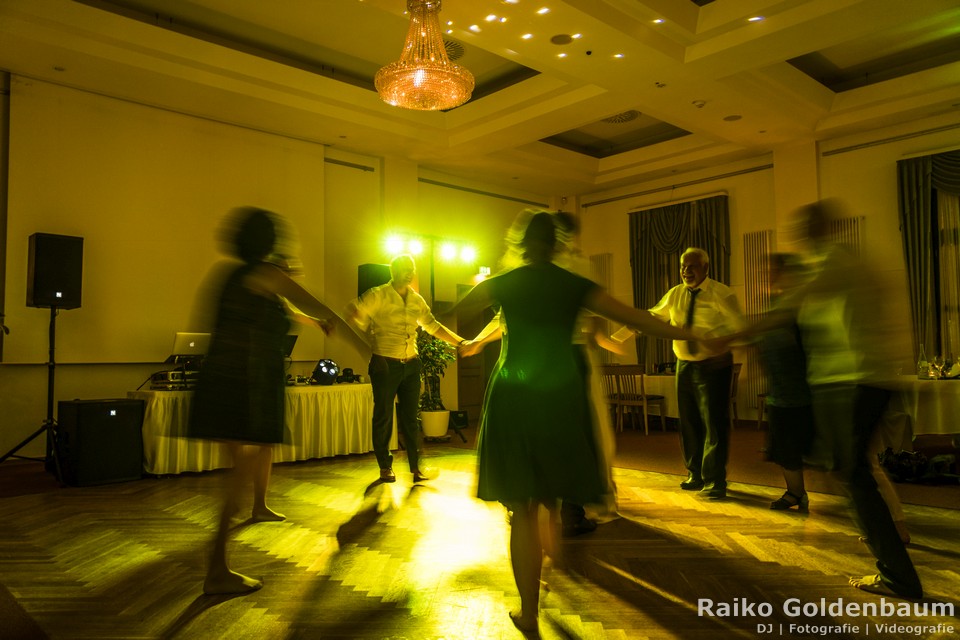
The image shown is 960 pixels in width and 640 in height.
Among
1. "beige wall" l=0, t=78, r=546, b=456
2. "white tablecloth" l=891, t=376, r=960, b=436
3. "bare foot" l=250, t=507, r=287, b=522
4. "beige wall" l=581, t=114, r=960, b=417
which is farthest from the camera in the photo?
"beige wall" l=581, t=114, r=960, b=417

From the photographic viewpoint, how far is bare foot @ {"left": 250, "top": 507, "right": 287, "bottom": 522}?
11.4 ft

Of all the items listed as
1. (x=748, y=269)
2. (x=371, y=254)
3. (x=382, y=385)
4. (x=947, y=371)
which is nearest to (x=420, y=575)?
(x=382, y=385)

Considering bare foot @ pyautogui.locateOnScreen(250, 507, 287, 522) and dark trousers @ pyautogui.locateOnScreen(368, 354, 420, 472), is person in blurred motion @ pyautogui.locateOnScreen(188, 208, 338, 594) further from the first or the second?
dark trousers @ pyautogui.locateOnScreen(368, 354, 420, 472)

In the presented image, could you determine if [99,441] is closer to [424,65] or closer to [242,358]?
[242,358]

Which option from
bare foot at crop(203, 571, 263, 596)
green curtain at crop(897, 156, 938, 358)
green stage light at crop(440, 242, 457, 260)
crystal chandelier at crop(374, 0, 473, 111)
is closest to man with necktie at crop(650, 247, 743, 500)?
crystal chandelier at crop(374, 0, 473, 111)

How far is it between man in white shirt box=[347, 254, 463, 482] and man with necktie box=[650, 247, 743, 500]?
1688 millimetres

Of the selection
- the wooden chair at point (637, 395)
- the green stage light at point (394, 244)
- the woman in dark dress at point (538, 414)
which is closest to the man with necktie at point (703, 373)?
the woman in dark dress at point (538, 414)

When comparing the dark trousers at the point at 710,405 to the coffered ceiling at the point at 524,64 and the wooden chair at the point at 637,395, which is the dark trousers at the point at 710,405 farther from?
the wooden chair at the point at 637,395

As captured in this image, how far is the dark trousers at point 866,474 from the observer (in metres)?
2.27

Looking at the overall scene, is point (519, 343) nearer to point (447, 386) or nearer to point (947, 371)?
point (947, 371)

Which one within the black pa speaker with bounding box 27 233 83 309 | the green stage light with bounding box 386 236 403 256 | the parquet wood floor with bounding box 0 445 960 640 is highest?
the green stage light with bounding box 386 236 403 256

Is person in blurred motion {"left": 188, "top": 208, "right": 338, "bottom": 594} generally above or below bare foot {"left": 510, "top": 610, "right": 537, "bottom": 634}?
above

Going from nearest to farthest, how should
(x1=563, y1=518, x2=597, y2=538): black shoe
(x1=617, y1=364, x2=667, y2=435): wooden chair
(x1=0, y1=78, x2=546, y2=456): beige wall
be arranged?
(x1=563, y1=518, x2=597, y2=538): black shoe < (x1=0, y1=78, x2=546, y2=456): beige wall < (x1=617, y1=364, x2=667, y2=435): wooden chair

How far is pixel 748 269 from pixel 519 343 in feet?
24.0
